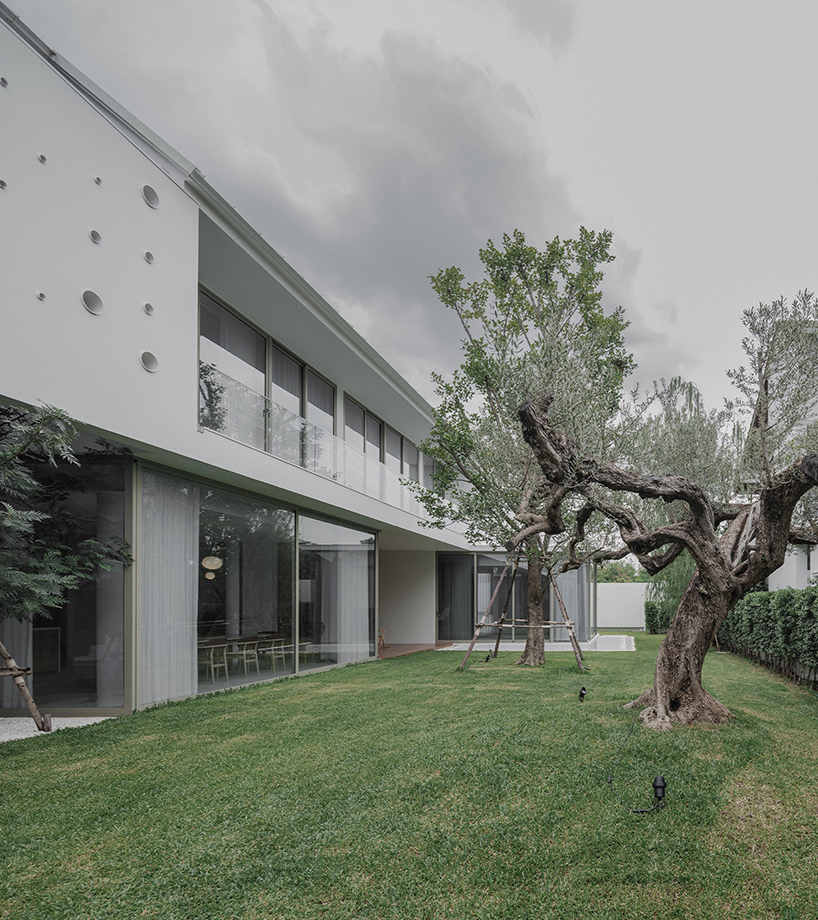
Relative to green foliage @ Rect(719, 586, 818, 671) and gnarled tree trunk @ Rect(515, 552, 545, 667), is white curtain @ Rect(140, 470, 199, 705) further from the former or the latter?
green foliage @ Rect(719, 586, 818, 671)

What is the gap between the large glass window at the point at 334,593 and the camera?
1274 cm

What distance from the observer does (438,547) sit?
20266 mm

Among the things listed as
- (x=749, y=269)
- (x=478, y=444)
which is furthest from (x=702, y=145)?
(x=478, y=444)

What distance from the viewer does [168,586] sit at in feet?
29.3

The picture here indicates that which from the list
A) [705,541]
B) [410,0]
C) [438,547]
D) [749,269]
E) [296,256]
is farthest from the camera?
[296,256]

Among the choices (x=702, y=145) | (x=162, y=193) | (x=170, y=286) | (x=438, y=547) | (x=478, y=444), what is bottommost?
(x=438, y=547)

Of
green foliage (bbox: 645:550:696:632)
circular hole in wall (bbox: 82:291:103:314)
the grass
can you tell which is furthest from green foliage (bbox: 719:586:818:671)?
circular hole in wall (bbox: 82:291:103:314)

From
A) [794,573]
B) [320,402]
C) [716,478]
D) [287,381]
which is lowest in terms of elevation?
[794,573]

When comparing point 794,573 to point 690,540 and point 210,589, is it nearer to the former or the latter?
point 690,540

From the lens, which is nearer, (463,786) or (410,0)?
(463,786)

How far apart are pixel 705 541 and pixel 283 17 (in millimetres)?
11930

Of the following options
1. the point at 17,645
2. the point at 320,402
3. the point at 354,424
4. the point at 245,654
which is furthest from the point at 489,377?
the point at 354,424

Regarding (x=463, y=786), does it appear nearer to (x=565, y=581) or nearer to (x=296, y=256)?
(x=565, y=581)

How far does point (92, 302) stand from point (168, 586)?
3667 mm
